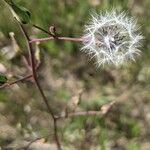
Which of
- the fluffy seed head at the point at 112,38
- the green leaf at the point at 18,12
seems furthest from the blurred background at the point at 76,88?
the green leaf at the point at 18,12

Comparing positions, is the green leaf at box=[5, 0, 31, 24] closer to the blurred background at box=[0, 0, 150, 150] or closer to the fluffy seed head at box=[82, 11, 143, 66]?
the fluffy seed head at box=[82, 11, 143, 66]

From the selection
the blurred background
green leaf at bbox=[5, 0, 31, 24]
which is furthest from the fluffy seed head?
the blurred background

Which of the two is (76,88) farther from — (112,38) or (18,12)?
(18,12)

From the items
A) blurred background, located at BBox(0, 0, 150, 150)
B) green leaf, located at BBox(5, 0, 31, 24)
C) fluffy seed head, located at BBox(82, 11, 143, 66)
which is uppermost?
blurred background, located at BBox(0, 0, 150, 150)

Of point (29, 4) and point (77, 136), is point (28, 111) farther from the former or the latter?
point (29, 4)

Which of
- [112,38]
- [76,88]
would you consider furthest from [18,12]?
[76,88]
